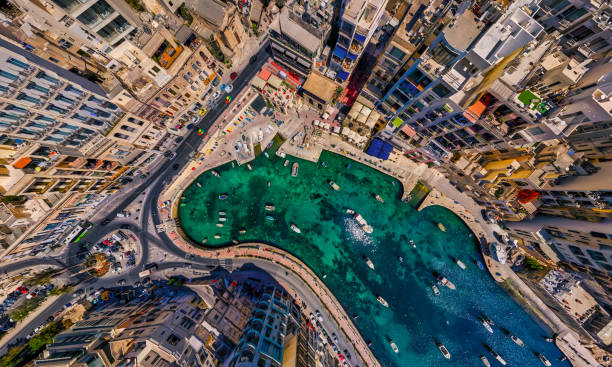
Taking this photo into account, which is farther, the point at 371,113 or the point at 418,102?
the point at 371,113

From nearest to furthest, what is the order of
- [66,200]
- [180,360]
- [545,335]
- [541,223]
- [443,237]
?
[180,360] → [66,200] → [541,223] → [545,335] → [443,237]

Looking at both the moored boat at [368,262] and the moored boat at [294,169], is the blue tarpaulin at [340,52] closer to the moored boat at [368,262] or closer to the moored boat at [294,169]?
the moored boat at [294,169]

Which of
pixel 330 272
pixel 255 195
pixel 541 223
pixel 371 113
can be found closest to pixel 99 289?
pixel 255 195

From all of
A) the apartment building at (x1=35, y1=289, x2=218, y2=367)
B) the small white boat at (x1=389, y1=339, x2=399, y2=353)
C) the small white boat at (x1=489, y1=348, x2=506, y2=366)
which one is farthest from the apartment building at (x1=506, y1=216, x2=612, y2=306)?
the apartment building at (x1=35, y1=289, x2=218, y2=367)

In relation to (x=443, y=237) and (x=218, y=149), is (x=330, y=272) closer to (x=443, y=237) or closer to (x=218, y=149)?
(x=443, y=237)

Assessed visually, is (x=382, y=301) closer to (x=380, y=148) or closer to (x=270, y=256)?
(x=270, y=256)

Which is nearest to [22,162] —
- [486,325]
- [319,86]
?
A: [319,86]
